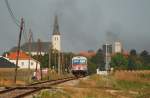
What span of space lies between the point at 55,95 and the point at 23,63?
445 ft

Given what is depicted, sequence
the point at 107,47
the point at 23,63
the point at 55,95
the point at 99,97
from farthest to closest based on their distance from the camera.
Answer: the point at 23,63 < the point at 107,47 < the point at 99,97 < the point at 55,95

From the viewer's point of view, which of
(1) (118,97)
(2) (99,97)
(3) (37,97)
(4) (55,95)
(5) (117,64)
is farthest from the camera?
(5) (117,64)

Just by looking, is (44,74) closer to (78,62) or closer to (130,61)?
(78,62)

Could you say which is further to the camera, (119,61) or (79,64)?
(119,61)

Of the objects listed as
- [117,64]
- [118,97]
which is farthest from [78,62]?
[117,64]

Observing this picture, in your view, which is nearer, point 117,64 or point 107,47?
point 107,47

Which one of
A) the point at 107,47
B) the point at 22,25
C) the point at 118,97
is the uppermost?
the point at 22,25

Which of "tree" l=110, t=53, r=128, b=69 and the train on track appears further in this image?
"tree" l=110, t=53, r=128, b=69

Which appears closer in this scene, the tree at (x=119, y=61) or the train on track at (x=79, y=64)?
the train on track at (x=79, y=64)

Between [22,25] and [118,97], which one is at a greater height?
[22,25]

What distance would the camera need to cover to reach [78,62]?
7131 cm

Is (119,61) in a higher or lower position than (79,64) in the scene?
higher

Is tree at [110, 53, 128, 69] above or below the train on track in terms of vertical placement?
above

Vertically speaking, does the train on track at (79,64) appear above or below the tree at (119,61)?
below
